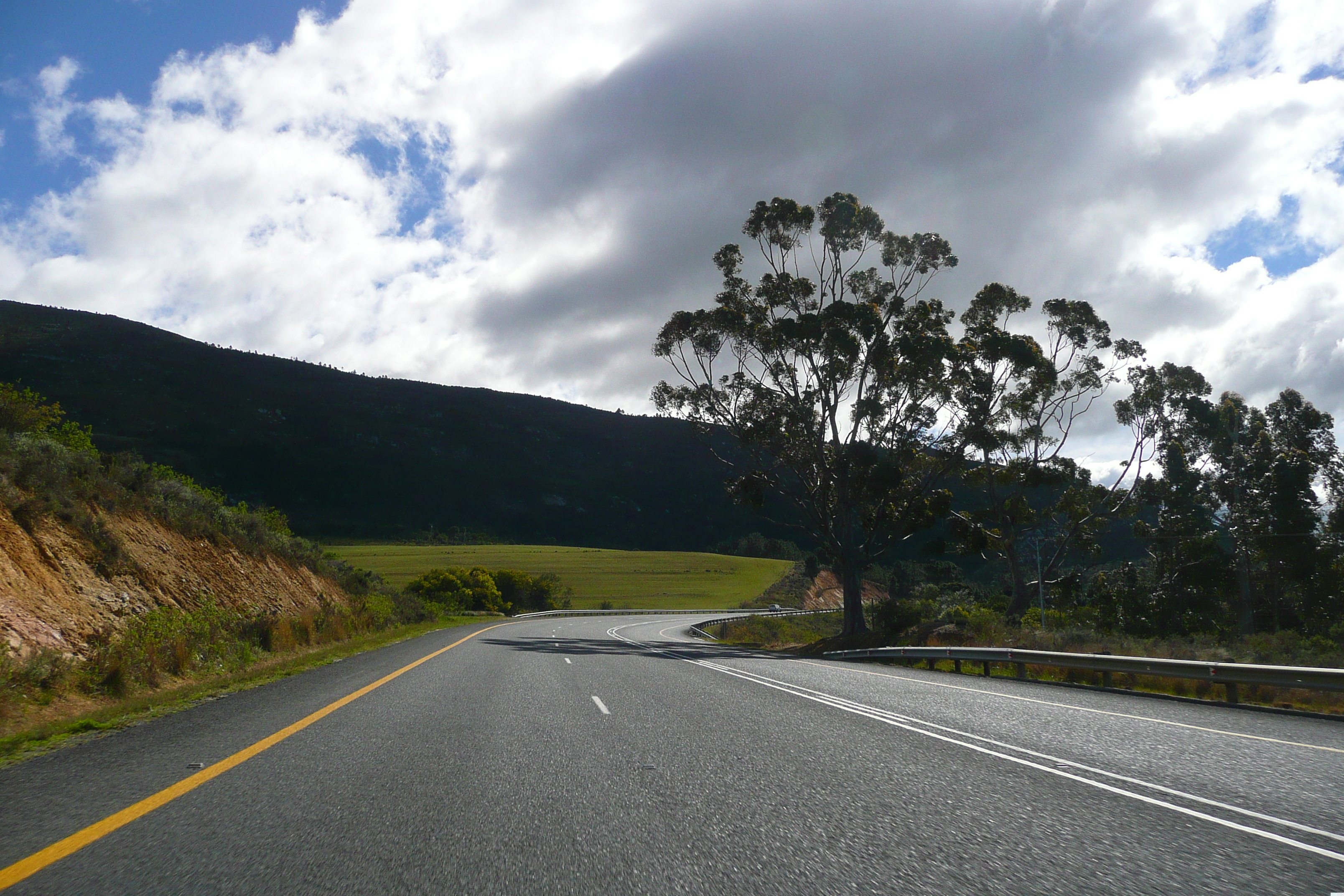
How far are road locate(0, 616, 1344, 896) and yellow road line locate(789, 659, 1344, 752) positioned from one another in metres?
0.09

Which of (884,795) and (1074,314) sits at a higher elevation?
(1074,314)

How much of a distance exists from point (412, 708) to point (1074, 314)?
35992 mm

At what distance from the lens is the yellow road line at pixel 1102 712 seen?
8203 millimetres

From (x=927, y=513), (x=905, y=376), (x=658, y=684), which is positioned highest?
(x=905, y=376)

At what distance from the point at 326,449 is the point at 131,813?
179440mm

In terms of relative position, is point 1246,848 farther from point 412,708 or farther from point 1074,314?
point 1074,314

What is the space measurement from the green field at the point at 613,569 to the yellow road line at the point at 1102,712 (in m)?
68.4

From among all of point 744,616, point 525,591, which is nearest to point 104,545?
point 744,616

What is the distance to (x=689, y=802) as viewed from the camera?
5406 millimetres

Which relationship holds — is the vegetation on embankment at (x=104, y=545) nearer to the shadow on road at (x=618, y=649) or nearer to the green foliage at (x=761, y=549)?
the shadow on road at (x=618, y=649)

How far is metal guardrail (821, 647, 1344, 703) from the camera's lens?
436 inches

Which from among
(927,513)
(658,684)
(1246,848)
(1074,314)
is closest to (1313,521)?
(1074,314)

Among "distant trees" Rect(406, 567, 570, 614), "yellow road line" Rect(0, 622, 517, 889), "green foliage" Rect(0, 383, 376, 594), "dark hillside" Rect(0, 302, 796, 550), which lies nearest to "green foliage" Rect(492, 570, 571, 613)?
"distant trees" Rect(406, 567, 570, 614)

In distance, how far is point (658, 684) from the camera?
13773mm
